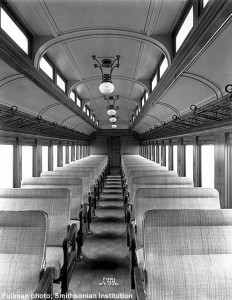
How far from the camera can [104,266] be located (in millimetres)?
4352

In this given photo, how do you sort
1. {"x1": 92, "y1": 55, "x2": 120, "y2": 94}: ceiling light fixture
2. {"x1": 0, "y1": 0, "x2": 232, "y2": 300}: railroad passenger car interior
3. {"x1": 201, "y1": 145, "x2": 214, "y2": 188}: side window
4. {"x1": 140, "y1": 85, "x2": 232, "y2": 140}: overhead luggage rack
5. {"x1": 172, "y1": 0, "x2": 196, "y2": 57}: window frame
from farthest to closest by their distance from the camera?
1. {"x1": 201, "y1": 145, "x2": 214, "y2": 188}: side window
2. {"x1": 92, "y1": 55, "x2": 120, "y2": 94}: ceiling light fixture
3. {"x1": 140, "y1": 85, "x2": 232, "y2": 140}: overhead luggage rack
4. {"x1": 172, "y1": 0, "x2": 196, "y2": 57}: window frame
5. {"x1": 0, "y1": 0, "x2": 232, "y2": 300}: railroad passenger car interior

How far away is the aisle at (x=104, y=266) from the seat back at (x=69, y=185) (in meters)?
0.89

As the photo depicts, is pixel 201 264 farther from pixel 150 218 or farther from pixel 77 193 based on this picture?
pixel 77 193

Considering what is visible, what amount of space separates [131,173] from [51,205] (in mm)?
2960

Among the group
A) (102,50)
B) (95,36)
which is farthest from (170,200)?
(102,50)

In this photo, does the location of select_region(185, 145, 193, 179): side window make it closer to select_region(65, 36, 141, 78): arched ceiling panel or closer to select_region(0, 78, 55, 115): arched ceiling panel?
select_region(65, 36, 141, 78): arched ceiling panel

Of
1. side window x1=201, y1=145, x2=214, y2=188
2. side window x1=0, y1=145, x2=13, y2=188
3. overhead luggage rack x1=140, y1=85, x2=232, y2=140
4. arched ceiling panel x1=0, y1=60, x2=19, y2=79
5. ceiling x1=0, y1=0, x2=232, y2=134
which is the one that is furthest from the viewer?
side window x1=201, y1=145, x2=214, y2=188

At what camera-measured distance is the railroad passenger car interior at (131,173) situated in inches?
86.6

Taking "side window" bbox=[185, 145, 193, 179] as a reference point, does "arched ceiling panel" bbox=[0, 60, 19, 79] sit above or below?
above

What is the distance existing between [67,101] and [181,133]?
3.69 meters

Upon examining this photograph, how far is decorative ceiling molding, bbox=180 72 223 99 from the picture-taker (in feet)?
14.1

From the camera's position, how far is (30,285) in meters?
2.29

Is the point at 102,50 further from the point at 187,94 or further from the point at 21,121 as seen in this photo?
the point at 21,121

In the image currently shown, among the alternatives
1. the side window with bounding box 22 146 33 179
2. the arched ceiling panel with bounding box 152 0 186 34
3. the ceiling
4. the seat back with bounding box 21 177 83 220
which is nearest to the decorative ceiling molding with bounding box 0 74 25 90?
the ceiling
